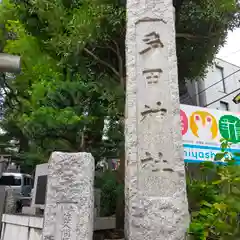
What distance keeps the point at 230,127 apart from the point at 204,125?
35.3 inches

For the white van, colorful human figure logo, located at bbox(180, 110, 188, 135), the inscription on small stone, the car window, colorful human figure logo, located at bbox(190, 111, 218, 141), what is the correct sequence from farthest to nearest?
the car window, the white van, colorful human figure logo, located at bbox(190, 111, 218, 141), colorful human figure logo, located at bbox(180, 110, 188, 135), the inscription on small stone

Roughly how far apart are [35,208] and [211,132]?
4485 mm

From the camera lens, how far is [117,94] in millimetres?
7570

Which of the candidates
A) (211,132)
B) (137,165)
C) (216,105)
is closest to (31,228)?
(137,165)

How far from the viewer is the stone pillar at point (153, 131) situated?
12.8 feet

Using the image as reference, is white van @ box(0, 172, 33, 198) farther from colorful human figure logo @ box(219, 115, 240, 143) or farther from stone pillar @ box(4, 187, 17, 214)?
colorful human figure logo @ box(219, 115, 240, 143)

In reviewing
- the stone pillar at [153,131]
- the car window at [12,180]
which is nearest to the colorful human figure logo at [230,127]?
the stone pillar at [153,131]

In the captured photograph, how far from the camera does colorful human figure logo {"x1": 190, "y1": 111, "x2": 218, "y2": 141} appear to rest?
6.70 meters

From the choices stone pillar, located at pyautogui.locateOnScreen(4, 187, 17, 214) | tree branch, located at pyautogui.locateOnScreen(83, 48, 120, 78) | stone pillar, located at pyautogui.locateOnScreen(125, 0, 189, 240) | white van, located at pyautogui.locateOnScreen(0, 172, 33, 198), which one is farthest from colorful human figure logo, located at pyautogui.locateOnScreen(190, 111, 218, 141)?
white van, located at pyautogui.locateOnScreen(0, 172, 33, 198)

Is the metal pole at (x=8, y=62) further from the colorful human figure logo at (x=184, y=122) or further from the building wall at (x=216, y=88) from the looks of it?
the building wall at (x=216, y=88)

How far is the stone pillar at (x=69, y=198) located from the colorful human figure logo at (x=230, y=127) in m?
4.73

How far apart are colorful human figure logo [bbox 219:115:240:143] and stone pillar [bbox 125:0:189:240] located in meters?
3.21

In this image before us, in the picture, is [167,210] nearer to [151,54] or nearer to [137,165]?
[137,165]

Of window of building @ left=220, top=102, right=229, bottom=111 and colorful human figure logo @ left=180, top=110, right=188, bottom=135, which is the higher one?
window of building @ left=220, top=102, right=229, bottom=111
